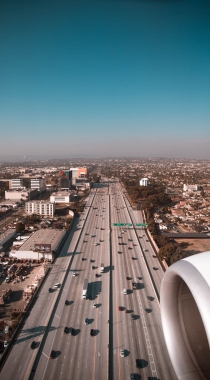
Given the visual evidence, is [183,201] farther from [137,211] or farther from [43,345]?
[43,345]

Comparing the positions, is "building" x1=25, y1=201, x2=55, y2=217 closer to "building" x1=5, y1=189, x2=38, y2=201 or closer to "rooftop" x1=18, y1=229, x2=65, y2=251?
"building" x1=5, y1=189, x2=38, y2=201

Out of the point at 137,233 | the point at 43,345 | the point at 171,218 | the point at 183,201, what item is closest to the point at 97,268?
the point at 43,345

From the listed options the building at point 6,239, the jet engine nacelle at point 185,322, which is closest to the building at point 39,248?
the building at point 6,239

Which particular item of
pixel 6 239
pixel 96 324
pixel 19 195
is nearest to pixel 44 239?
pixel 6 239

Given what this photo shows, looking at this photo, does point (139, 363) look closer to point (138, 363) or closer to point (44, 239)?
point (138, 363)

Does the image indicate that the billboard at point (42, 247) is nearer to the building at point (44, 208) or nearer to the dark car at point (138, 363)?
the dark car at point (138, 363)

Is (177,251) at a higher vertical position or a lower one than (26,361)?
higher

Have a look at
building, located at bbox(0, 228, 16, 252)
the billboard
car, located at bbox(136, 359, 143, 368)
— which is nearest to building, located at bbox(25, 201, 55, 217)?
building, located at bbox(0, 228, 16, 252)

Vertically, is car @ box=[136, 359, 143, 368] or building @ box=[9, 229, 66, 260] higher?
building @ box=[9, 229, 66, 260]
